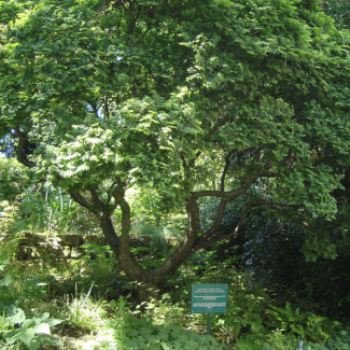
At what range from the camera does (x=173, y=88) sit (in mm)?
3779

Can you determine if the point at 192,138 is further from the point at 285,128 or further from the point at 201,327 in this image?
Result: the point at 201,327

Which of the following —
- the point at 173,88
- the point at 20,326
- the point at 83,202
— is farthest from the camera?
the point at 83,202

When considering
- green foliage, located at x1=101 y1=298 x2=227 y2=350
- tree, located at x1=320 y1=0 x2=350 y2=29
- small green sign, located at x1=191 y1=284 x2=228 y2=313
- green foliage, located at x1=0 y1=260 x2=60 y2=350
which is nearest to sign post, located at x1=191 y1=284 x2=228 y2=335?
small green sign, located at x1=191 y1=284 x2=228 y2=313

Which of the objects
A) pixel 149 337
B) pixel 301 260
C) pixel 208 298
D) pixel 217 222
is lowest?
pixel 149 337

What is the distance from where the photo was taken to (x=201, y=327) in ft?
14.5

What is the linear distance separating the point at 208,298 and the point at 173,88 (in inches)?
85.9

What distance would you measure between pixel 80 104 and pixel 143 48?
2.83 feet

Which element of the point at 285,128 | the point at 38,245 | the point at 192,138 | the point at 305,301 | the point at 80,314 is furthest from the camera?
the point at 38,245

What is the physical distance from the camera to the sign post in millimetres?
3801

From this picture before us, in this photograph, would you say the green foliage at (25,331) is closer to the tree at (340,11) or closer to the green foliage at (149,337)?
the green foliage at (149,337)

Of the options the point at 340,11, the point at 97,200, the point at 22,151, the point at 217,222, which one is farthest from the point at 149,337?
the point at 340,11

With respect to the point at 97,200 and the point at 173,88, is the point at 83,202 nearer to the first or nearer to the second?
the point at 97,200

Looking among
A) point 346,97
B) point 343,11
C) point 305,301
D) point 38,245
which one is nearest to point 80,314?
point 38,245

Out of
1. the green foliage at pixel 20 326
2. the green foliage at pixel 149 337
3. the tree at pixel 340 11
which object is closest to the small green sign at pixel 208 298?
the green foliage at pixel 149 337
